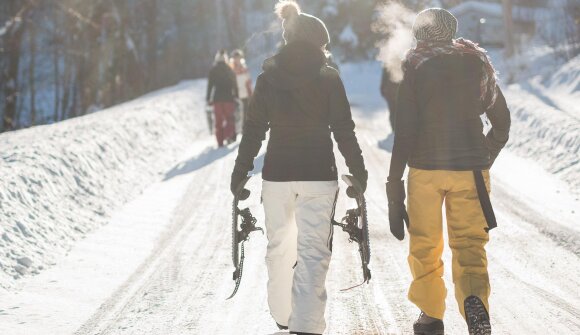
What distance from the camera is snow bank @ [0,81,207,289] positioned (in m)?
7.61

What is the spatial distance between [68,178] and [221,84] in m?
6.03

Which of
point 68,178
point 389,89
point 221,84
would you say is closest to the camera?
point 68,178

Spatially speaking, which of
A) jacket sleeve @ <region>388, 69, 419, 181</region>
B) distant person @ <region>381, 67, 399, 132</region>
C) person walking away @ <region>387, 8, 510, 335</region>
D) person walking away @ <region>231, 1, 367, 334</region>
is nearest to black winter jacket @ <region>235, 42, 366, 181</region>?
person walking away @ <region>231, 1, 367, 334</region>

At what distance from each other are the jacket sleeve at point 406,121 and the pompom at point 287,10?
77cm

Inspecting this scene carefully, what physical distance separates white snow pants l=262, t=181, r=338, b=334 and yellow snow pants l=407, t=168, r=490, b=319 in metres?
0.51

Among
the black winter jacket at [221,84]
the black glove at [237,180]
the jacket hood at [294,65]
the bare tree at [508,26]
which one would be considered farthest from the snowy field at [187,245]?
the bare tree at [508,26]

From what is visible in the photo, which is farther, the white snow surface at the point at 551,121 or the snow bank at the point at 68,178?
the white snow surface at the point at 551,121

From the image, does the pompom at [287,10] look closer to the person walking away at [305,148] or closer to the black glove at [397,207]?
the person walking away at [305,148]

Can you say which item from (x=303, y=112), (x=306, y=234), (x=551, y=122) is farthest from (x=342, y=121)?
(x=551, y=122)

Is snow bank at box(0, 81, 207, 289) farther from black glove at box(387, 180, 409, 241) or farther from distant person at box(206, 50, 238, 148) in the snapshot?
black glove at box(387, 180, 409, 241)

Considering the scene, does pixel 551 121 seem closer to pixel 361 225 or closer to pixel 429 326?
pixel 361 225

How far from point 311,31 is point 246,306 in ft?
7.17

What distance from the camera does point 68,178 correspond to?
10.2 metres

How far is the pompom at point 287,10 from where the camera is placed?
492cm
